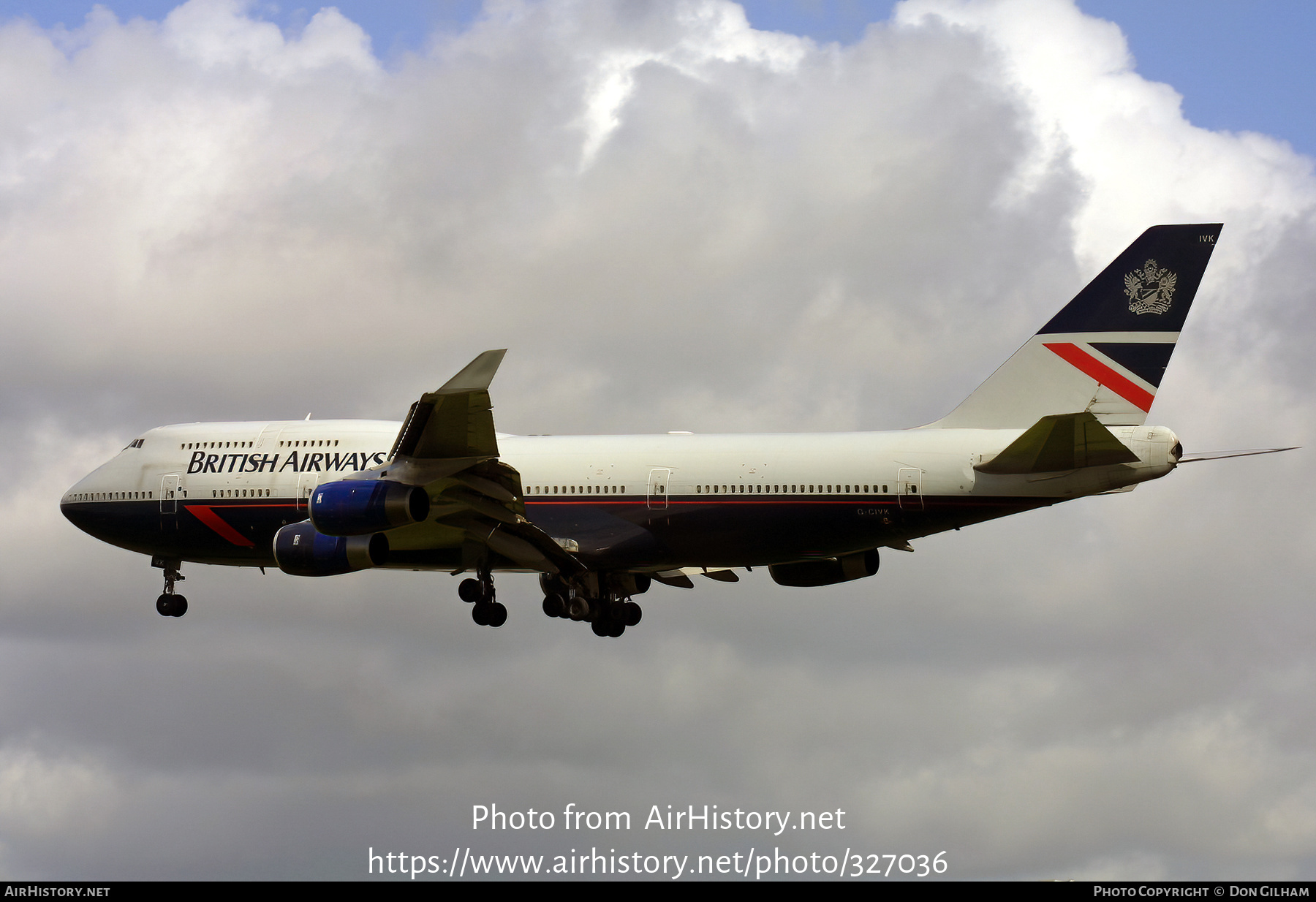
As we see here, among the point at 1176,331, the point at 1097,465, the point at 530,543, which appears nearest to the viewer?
the point at 1097,465

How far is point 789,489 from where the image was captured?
33.8 metres

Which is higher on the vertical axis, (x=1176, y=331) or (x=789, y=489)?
(x=1176, y=331)

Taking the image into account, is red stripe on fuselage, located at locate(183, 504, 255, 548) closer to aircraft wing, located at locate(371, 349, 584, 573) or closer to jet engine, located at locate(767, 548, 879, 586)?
aircraft wing, located at locate(371, 349, 584, 573)

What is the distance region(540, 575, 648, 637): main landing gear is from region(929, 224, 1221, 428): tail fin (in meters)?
9.49

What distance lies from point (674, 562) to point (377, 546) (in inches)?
260

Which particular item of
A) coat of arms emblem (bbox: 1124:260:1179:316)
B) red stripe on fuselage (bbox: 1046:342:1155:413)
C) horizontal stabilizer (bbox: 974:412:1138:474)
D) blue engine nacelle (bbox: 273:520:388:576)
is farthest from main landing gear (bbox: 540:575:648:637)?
coat of arms emblem (bbox: 1124:260:1179:316)

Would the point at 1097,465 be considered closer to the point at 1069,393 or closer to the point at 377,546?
the point at 1069,393

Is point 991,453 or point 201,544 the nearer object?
point 991,453

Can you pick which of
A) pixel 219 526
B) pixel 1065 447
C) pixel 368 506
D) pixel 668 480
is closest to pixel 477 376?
pixel 368 506

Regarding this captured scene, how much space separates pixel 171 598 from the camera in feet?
136

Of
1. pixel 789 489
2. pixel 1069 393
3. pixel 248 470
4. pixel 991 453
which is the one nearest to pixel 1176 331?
pixel 1069 393

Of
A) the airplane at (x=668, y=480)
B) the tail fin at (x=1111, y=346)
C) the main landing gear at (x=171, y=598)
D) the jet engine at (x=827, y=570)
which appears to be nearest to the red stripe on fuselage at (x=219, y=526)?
the airplane at (x=668, y=480)
